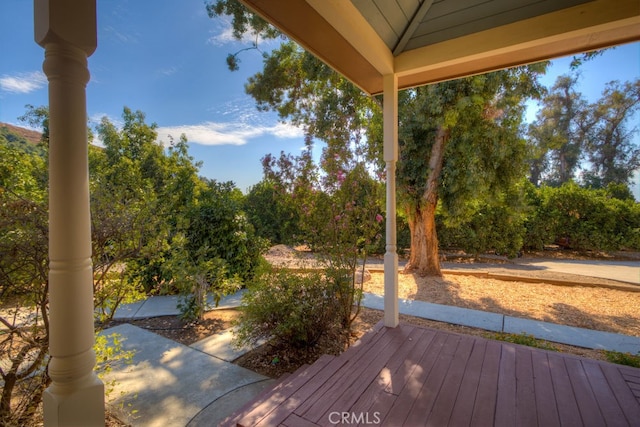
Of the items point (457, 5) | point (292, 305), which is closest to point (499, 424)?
point (292, 305)

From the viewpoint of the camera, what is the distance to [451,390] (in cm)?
202

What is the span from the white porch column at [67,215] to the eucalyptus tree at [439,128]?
3552 millimetres

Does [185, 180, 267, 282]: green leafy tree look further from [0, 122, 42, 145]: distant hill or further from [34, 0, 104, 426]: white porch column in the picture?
[34, 0, 104, 426]: white porch column

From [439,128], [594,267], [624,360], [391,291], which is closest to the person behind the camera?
[624,360]

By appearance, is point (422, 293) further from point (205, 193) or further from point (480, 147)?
point (205, 193)

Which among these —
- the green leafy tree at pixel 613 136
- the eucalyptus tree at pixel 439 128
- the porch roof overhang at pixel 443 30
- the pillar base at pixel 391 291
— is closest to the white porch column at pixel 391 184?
the pillar base at pixel 391 291

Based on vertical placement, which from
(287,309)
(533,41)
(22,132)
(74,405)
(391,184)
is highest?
(533,41)

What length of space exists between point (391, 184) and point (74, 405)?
284 centimetres

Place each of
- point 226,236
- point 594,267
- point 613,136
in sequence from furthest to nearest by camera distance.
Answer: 1. point 613,136
2. point 594,267
3. point 226,236

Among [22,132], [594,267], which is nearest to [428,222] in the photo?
[594,267]

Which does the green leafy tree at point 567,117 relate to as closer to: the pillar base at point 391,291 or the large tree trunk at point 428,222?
the large tree trunk at point 428,222

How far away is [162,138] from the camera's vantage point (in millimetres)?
8797

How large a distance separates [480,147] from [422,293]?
281 centimetres

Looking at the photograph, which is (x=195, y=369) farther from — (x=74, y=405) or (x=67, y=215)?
(x=67, y=215)
